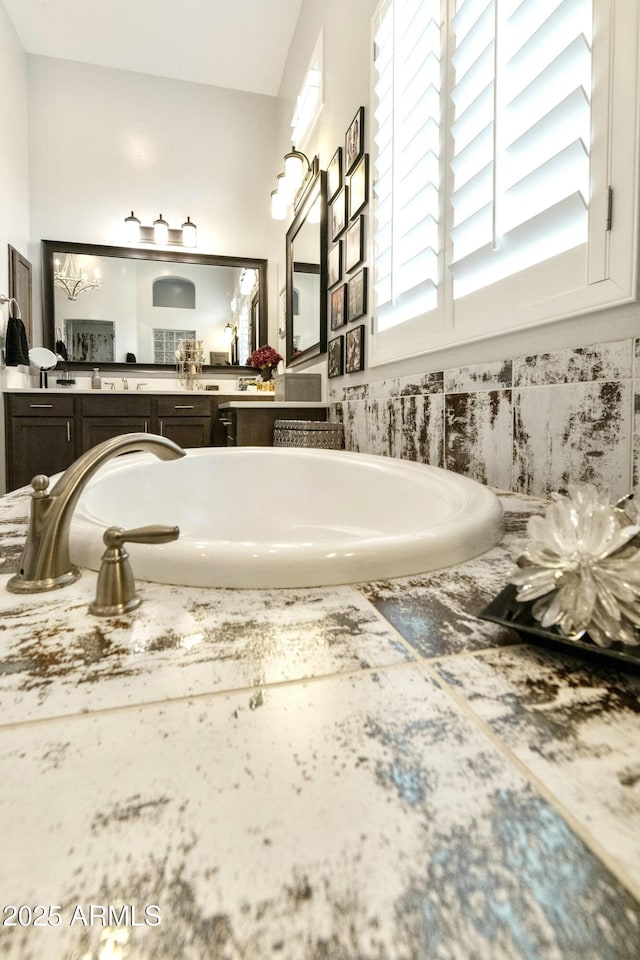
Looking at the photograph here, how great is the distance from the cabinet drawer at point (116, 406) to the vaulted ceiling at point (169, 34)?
2.31 meters

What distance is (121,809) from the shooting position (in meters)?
0.28

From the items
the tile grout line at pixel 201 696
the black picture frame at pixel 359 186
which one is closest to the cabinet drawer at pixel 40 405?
the black picture frame at pixel 359 186

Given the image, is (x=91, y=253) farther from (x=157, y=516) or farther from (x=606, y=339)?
(x=606, y=339)

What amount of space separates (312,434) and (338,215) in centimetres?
106

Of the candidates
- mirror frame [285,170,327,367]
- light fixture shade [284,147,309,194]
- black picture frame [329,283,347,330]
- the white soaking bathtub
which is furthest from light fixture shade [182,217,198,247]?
the white soaking bathtub

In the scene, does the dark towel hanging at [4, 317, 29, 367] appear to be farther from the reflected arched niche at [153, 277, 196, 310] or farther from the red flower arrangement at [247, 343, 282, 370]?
the red flower arrangement at [247, 343, 282, 370]

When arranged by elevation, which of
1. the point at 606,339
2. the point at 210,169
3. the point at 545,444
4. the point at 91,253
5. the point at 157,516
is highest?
the point at 210,169

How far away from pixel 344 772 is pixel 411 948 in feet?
0.35

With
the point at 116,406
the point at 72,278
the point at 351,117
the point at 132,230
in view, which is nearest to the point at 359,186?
the point at 351,117

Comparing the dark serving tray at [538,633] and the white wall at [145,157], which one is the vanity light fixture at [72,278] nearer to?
the white wall at [145,157]

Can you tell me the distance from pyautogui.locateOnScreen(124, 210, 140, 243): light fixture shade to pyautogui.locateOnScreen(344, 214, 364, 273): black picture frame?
2.03 meters

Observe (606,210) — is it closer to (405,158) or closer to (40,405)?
(405,158)

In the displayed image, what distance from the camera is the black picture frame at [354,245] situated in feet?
6.74

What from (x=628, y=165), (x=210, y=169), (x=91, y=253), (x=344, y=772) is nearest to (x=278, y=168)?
(x=210, y=169)
